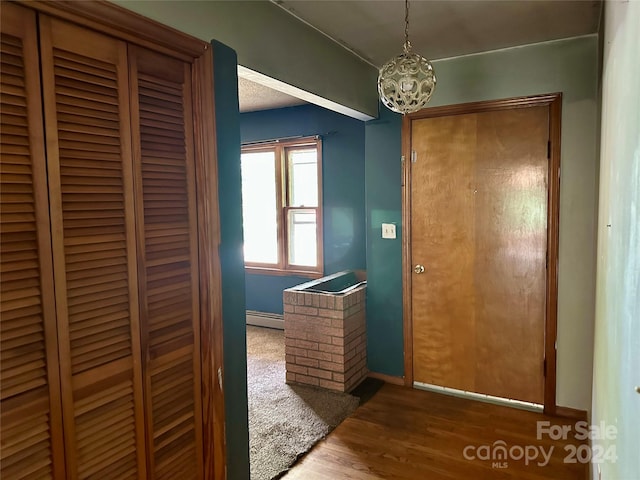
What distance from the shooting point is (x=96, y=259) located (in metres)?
1.40

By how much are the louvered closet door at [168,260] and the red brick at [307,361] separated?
1675 millimetres

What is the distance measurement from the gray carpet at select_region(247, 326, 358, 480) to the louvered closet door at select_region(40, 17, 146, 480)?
1.08 metres

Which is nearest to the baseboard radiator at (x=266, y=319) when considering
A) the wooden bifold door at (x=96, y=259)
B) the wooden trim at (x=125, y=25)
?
the wooden bifold door at (x=96, y=259)

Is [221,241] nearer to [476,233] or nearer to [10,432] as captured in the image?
[10,432]

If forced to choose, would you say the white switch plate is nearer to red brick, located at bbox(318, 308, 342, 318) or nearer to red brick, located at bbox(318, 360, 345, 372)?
red brick, located at bbox(318, 308, 342, 318)

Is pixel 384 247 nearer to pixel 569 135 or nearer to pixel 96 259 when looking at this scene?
pixel 569 135

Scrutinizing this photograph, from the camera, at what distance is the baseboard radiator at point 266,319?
4965 millimetres

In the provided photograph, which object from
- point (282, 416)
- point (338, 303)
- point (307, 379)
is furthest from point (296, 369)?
point (338, 303)

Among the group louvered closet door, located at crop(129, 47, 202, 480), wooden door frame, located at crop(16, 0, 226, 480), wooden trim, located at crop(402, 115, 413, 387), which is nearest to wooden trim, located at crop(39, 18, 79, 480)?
louvered closet door, located at crop(129, 47, 202, 480)

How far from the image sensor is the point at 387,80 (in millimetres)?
1911

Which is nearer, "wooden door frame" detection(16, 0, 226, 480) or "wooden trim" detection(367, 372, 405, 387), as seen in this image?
"wooden door frame" detection(16, 0, 226, 480)

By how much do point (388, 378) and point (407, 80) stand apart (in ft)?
8.03

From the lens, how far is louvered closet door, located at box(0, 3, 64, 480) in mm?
1162

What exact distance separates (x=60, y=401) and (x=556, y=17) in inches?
114
